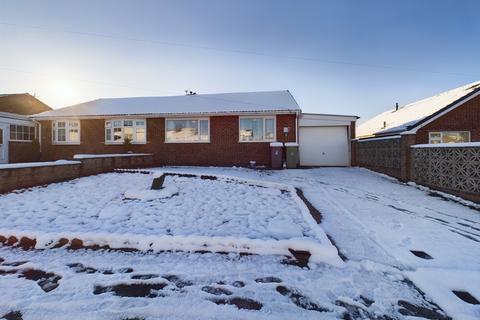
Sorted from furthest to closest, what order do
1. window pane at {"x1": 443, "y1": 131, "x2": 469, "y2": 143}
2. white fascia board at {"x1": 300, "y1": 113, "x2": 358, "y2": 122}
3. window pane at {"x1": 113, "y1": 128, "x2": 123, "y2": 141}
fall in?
window pane at {"x1": 113, "y1": 128, "x2": 123, "y2": 141}, white fascia board at {"x1": 300, "y1": 113, "x2": 358, "y2": 122}, window pane at {"x1": 443, "y1": 131, "x2": 469, "y2": 143}

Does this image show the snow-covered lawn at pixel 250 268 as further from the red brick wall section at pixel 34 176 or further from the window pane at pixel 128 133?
the window pane at pixel 128 133

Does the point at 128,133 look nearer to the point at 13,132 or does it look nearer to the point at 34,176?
the point at 13,132

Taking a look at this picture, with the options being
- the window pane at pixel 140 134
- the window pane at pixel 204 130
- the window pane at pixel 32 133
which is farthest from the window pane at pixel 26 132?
the window pane at pixel 204 130

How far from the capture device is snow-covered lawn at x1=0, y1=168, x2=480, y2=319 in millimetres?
2359

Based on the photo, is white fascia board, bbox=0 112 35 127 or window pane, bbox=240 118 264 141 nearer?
window pane, bbox=240 118 264 141

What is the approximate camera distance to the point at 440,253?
3.51m

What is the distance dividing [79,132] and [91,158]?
7.89 metres

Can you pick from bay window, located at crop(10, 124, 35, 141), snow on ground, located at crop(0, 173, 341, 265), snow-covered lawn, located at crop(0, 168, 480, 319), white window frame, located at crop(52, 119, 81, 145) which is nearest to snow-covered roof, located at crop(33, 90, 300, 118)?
white window frame, located at crop(52, 119, 81, 145)

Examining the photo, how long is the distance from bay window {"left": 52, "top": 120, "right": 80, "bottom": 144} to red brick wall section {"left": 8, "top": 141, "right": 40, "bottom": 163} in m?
1.28

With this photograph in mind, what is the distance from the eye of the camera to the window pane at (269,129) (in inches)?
553

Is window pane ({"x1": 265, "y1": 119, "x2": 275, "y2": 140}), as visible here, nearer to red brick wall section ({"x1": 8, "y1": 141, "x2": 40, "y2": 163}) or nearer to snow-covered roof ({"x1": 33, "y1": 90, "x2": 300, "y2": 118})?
snow-covered roof ({"x1": 33, "y1": 90, "x2": 300, "y2": 118})

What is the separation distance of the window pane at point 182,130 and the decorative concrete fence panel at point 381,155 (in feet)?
30.7

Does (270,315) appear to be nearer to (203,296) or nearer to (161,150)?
(203,296)

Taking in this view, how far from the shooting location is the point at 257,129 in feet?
46.7
